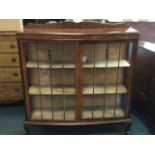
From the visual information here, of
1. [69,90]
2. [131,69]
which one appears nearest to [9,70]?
[69,90]

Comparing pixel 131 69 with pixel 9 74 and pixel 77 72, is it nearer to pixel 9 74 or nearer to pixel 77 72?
pixel 77 72

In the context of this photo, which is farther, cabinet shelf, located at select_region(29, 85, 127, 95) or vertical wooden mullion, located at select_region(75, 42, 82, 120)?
cabinet shelf, located at select_region(29, 85, 127, 95)

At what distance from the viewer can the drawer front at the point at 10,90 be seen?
223 centimetres

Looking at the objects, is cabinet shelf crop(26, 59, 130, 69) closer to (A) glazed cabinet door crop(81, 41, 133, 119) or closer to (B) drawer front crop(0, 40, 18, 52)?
(A) glazed cabinet door crop(81, 41, 133, 119)

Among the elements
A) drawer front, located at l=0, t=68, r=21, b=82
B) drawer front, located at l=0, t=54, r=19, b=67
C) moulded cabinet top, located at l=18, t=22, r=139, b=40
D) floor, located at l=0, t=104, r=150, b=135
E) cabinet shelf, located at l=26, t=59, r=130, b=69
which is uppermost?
moulded cabinet top, located at l=18, t=22, r=139, b=40

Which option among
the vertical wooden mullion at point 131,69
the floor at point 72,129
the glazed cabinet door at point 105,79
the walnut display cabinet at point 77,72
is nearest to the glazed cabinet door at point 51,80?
the walnut display cabinet at point 77,72

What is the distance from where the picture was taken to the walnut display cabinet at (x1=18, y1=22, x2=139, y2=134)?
1532 mm

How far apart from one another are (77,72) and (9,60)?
906mm

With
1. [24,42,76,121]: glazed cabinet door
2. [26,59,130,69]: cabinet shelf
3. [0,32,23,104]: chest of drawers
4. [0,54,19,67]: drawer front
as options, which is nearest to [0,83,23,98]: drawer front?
[0,32,23,104]: chest of drawers

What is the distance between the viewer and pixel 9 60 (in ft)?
7.04

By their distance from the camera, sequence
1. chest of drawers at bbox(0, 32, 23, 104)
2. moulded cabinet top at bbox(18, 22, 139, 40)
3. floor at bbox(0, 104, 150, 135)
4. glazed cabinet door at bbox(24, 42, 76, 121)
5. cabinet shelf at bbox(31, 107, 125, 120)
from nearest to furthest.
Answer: moulded cabinet top at bbox(18, 22, 139, 40), glazed cabinet door at bbox(24, 42, 76, 121), cabinet shelf at bbox(31, 107, 125, 120), floor at bbox(0, 104, 150, 135), chest of drawers at bbox(0, 32, 23, 104)

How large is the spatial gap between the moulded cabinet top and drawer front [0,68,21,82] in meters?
0.71

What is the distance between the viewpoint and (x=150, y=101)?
1905 millimetres
